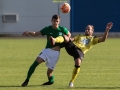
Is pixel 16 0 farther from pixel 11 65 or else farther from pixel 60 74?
pixel 60 74

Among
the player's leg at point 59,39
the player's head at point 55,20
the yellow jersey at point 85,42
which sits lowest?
the yellow jersey at point 85,42

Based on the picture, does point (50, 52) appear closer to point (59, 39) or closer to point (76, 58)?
point (76, 58)

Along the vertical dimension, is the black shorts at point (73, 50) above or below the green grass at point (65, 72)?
above

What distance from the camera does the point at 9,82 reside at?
1326cm

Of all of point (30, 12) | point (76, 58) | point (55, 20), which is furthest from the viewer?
point (30, 12)

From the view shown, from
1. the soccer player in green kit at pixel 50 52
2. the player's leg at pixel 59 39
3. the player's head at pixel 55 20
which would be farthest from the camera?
the soccer player in green kit at pixel 50 52

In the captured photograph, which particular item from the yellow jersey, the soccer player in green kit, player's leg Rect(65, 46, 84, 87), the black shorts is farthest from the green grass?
the yellow jersey

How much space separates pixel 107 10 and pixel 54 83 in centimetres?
2509

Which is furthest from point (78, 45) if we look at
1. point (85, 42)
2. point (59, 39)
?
point (59, 39)

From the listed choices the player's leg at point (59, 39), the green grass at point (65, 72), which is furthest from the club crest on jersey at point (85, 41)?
the green grass at point (65, 72)

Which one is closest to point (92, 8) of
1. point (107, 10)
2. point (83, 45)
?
point (107, 10)

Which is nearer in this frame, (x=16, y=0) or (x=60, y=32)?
(x=60, y=32)

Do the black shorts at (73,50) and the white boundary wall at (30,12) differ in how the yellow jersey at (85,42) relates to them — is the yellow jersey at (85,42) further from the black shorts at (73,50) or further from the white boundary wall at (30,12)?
the white boundary wall at (30,12)

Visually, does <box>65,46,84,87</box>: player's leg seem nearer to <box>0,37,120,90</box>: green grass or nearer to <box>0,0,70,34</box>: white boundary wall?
<box>0,37,120,90</box>: green grass
